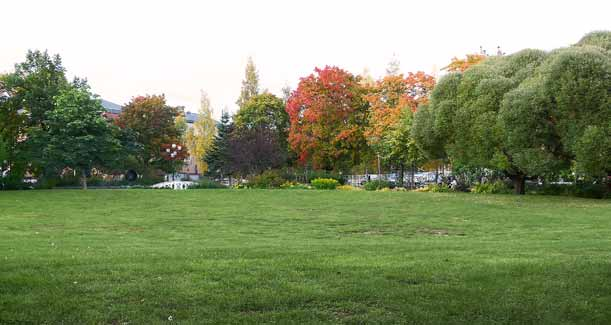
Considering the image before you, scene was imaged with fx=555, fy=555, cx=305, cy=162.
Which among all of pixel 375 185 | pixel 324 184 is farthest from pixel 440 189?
pixel 324 184

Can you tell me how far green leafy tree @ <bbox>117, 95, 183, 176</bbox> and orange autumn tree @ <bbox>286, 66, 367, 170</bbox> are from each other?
13606 millimetres

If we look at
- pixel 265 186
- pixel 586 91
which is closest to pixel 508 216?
pixel 586 91

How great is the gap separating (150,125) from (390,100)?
2230cm

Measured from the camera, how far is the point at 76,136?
119 ft

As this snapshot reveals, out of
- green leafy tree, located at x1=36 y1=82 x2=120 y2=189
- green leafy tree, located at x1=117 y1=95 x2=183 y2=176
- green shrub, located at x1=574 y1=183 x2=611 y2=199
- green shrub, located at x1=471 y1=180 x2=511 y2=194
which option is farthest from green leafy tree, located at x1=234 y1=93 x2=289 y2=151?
green shrub, located at x1=574 y1=183 x2=611 y2=199

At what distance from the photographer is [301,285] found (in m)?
6.20

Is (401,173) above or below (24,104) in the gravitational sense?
below

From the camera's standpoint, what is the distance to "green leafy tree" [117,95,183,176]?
1954 inches

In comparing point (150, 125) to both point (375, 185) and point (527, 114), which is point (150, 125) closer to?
point (375, 185)

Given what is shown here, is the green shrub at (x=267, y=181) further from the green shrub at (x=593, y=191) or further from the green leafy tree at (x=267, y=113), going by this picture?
the green shrub at (x=593, y=191)

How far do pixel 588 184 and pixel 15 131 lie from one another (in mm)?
35946

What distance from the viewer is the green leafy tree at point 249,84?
64688 millimetres

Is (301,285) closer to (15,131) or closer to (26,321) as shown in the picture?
(26,321)

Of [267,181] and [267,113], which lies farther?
[267,113]
